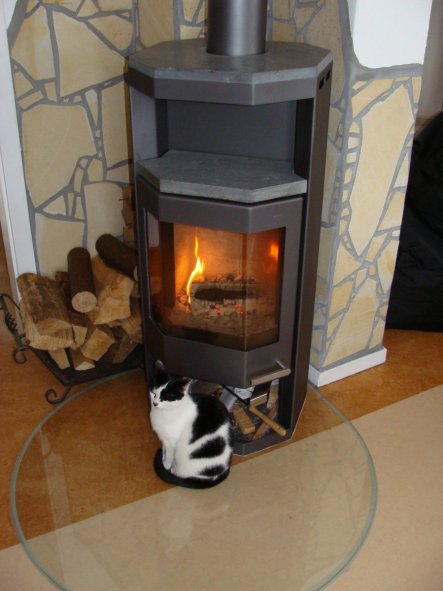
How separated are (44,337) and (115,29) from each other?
3.25ft

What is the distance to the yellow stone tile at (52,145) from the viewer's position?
195 centimetres

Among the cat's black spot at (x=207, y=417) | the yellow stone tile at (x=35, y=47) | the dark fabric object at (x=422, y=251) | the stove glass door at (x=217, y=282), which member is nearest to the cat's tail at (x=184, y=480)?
the cat's black spot at (x=207, y=417)

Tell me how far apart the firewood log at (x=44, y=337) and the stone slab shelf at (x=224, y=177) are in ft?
2.12

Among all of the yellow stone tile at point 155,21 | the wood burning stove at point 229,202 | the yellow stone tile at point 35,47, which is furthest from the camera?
the yellow stone tile at point 35,47

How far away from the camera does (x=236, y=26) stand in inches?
56.4

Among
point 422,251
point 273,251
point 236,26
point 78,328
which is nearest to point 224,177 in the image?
point 273,251

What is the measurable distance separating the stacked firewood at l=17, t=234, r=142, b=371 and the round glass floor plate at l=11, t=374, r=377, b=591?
0.21 meters

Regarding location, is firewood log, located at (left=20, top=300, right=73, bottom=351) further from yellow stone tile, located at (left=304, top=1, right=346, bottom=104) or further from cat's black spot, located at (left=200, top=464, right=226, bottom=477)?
yellow stone tile, located at (left=304, top=1, right=346, bottom=104)

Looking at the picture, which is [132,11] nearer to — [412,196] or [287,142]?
[287,142]

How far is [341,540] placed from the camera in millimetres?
1512

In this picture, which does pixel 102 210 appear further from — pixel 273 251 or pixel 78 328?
pixel 273 251

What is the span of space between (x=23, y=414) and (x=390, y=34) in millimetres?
1525

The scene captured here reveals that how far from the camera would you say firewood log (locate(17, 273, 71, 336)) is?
1.90 metres

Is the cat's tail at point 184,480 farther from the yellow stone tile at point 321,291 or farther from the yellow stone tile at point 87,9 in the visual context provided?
the yellow stone tile at point 87,9
